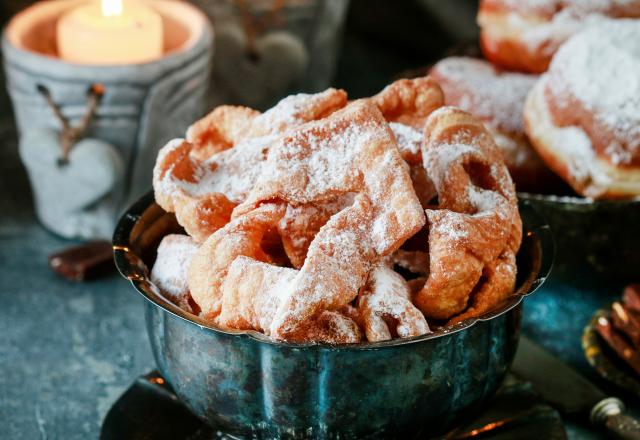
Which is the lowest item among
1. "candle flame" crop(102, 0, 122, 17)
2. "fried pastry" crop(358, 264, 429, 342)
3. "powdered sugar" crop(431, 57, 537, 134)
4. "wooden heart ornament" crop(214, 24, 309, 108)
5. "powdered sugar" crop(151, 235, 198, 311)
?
"wooden heart ornament" crop(214, 24, 309, 108)

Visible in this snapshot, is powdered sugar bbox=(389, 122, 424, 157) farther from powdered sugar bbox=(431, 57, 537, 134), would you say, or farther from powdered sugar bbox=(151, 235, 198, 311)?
powdered sugar bbox=(431, 57, 537, 134)

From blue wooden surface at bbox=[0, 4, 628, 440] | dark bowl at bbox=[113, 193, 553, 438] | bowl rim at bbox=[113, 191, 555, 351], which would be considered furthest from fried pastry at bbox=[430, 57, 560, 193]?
dark bowl at bbox=[113, 193, 553, 438]

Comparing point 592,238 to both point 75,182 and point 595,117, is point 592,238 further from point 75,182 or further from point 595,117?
point 75,182

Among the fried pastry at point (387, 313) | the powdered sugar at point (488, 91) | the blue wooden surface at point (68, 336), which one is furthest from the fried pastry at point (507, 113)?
the fried pastry at point (387, 313)

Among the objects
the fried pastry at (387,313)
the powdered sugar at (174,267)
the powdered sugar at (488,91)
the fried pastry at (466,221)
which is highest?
the fried pastry at (466,221)

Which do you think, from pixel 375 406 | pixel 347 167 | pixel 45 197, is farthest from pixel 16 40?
pixel 375 406

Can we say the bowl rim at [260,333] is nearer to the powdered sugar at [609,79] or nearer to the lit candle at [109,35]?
the powdered sugar at [609,79]

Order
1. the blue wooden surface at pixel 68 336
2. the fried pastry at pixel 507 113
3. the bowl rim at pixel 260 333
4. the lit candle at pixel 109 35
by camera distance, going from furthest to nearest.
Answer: the lit candle at pixel 109 35
the fried pastry at pixel 507 113
the blue wooden surface at pixel 68 336
the bowl rim at pixel 260 333
